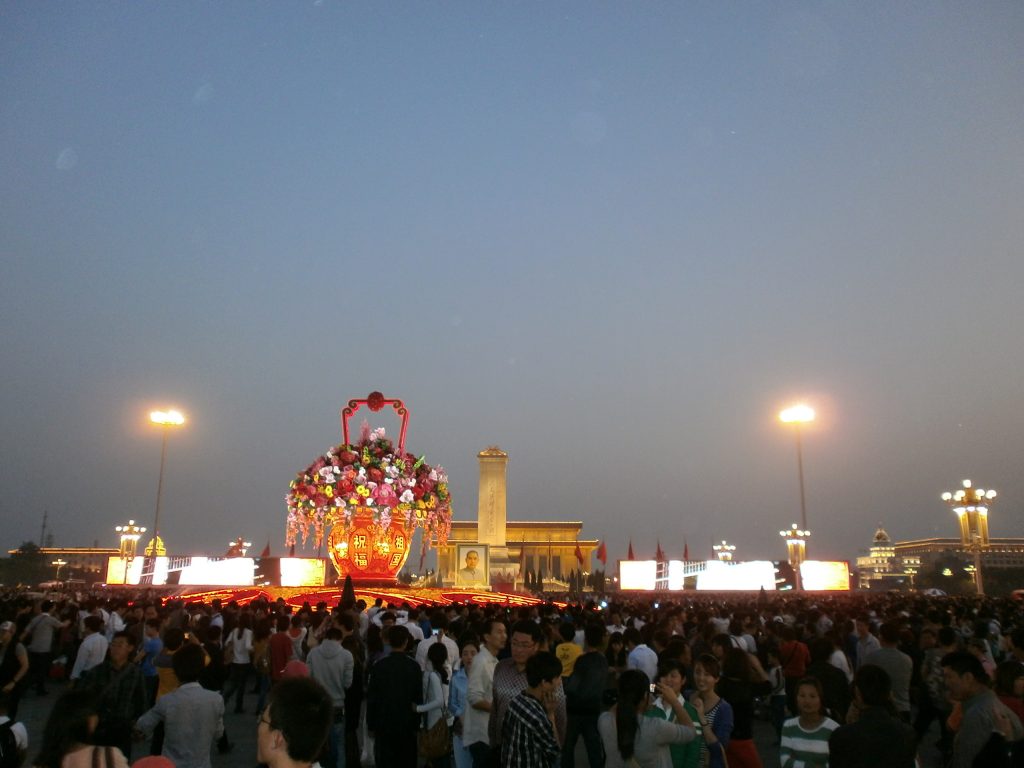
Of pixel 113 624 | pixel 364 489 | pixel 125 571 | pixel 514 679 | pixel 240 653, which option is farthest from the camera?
pixel 125 571

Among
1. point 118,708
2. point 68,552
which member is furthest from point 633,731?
point 68,552

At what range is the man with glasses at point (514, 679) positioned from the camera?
6.11 meters

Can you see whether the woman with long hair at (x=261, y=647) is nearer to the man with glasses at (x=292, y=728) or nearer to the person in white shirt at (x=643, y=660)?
the person in white shirt at (x=643, y=660)

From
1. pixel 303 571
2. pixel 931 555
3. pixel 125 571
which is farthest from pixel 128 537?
pixel 931 555

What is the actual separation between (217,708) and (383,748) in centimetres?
213

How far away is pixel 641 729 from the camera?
5402 millimetres

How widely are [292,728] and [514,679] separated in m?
3.40

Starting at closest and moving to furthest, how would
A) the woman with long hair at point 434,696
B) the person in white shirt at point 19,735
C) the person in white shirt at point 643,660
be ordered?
the person in white shirt at point 19,735 < the woman with long hair at point 434,696 < the person in white shirt at point 643,660

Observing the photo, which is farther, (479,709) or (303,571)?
(303,571)

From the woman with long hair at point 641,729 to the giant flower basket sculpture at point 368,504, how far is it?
13.0 meters

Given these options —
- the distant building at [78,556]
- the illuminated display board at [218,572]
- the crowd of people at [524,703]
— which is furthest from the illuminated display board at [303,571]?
the distant building at [78,556]

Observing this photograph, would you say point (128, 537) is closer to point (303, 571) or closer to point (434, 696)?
point (303, 571)

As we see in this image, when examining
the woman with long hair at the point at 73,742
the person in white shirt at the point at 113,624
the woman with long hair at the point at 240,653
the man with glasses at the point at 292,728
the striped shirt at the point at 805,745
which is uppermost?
the man with glasses at the point at 292,728

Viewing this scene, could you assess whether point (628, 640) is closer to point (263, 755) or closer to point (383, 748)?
point (383, 748)
